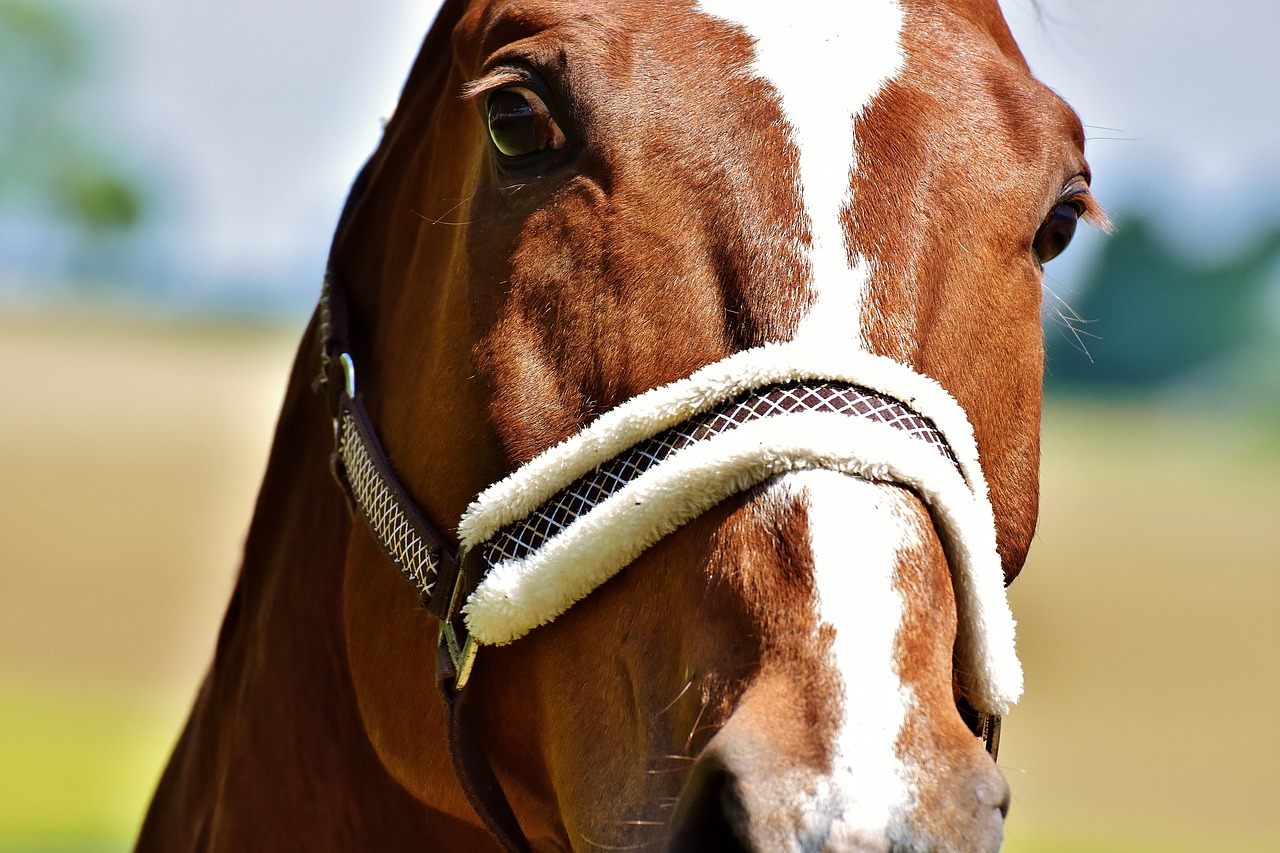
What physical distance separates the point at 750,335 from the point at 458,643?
2.08 ft

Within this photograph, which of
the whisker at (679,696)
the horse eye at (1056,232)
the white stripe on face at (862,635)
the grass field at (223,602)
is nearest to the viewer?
the white stripe on face at (862,635)

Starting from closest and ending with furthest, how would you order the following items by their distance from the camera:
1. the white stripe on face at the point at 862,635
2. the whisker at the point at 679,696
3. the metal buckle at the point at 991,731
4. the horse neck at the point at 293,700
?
the white stripe on face at the point at 862,635 < the whisker at the point at 679,696 < the metal buckle at the point at 991,731 < the horse neck at the point at 293,700

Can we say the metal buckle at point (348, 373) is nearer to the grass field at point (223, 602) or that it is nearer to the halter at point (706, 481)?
the halter at point (706, 481)

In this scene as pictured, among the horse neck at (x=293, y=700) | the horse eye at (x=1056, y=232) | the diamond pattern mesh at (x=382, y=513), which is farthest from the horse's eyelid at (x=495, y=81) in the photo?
the horse neck at (x=293, y=700)

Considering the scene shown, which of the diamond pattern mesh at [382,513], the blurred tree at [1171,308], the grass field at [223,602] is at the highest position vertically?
the diamond pattern mesh at [382,513]

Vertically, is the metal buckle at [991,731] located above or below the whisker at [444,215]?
below

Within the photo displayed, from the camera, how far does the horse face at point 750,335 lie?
1.42 metres

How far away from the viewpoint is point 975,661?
165 centimetres

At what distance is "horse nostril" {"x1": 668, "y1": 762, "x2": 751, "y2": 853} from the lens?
4.64 ft

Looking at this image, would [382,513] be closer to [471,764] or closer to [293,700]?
[471,764]

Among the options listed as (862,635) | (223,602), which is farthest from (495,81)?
(223,602)

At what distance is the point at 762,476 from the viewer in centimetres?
154

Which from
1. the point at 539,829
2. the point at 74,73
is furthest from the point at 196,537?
the point at 74,73

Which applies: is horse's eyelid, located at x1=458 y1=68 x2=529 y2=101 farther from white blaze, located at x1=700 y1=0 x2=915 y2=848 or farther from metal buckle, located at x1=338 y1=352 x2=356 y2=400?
metal buckle, located at x1=338 y1=352 x2=356 y2=400
